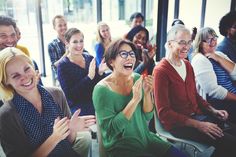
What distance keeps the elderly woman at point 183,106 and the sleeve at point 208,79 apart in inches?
7.8

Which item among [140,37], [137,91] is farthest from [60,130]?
[140,37]

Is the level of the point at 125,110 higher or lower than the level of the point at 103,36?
lower

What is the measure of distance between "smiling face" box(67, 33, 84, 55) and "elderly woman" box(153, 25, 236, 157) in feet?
2.89

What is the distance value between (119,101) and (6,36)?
110 cm

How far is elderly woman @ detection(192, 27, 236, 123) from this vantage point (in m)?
2.08

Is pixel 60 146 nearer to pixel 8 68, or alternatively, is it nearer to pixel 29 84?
pixel 29 84

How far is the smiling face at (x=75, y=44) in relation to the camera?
7.71 feet

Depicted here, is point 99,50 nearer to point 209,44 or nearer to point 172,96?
point 209,44

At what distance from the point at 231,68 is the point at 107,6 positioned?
3.66m

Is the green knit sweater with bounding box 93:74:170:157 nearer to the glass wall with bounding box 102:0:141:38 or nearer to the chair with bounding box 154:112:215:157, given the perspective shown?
the chair with bounding box 154:112:215:157

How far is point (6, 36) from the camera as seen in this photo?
195 centimetres

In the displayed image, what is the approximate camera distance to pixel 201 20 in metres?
6.16

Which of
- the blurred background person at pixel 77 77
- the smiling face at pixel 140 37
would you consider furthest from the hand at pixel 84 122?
the smiling face at pixel 140 37

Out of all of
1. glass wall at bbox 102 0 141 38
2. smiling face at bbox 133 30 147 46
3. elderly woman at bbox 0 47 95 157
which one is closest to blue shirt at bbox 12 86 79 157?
elderly woman at bbox 0 47 95 157
